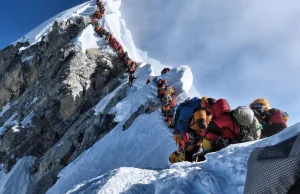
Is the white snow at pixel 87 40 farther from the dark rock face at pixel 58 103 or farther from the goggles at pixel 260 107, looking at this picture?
the goggles at pixel 260 107

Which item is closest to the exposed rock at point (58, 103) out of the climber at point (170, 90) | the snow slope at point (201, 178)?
the climber at point (170, 90)

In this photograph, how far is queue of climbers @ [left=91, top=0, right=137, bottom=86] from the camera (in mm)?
27859

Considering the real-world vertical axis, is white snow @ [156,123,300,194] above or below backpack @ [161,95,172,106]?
below

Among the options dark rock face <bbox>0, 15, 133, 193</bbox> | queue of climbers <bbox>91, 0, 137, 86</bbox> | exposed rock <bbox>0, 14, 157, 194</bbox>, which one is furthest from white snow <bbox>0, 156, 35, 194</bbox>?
queue of climbers <bbox>91, 0, 137, 86</bbox>

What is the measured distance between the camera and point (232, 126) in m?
7.79

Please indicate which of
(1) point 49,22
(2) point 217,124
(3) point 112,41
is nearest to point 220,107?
(2) point 217,124

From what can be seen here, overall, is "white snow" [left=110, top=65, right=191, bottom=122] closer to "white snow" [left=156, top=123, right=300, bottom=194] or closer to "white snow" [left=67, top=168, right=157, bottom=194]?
"white snow" [left=67, top=168, right=157, bottom=194]

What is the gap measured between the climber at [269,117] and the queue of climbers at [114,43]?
51.9ft

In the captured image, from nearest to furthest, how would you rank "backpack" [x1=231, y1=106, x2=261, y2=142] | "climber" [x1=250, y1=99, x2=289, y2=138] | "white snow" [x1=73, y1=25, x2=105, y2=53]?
"backpack" [x1=231, y1=106, x2=261, y2=142] → "climber" [x1=250, y1=99, x2=289, y2=138] → "white snow" [x1=73, y1=25, x2=105, y2=53]

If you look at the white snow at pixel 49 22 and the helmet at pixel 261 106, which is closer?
the helmet at pixel 261 106

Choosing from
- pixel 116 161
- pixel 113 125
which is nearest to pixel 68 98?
pixel 113 125

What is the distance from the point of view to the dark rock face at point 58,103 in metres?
22.5

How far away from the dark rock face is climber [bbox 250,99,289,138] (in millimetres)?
12285

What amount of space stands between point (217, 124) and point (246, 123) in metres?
0.72
